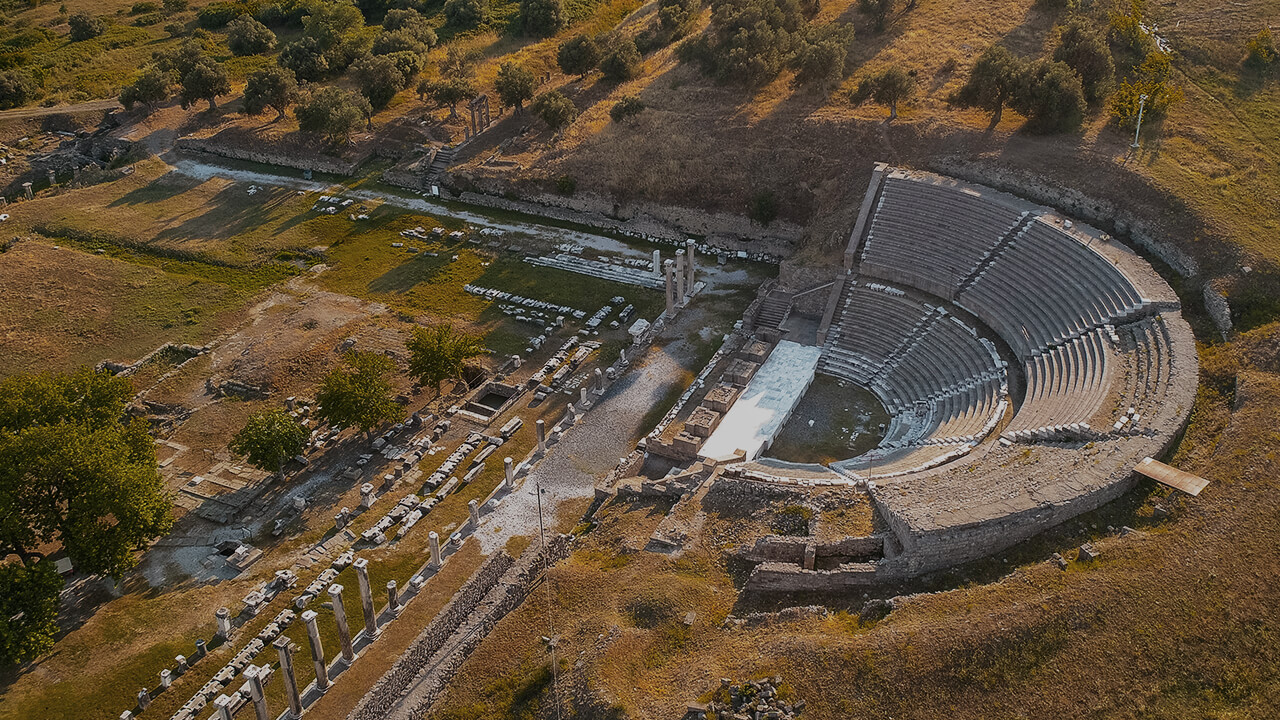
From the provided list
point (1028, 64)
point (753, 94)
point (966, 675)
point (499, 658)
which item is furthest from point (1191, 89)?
point (499, 658)

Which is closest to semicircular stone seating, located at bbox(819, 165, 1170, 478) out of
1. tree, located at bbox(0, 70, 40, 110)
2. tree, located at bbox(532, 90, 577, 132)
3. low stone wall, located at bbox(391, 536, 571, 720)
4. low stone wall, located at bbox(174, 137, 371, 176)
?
low stone wall, located at bbox(391, 536, 571, 720)

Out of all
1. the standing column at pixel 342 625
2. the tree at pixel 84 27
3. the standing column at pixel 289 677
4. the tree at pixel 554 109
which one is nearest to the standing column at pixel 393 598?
the standing column at pixel 342 625

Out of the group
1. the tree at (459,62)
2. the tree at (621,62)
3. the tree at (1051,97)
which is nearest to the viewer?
the tree at (1051,97)

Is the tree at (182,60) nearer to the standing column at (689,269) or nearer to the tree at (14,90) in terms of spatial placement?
the tree at (14,90)

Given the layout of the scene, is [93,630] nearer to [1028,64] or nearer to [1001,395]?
[1001,395]

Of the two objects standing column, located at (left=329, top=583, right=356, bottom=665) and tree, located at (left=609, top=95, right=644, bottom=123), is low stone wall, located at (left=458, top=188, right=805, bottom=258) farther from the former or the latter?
standing column, located at (left=329, top=583, right=356, bottom=665)

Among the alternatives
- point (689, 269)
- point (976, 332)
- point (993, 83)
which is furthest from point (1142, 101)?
point (689, 269)
